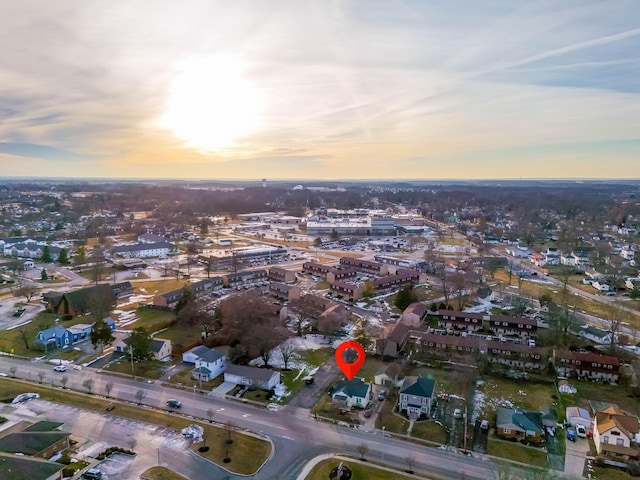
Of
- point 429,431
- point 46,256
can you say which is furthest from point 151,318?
point 46,256

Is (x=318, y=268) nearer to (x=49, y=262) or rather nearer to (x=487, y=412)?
(x=487, y=412)

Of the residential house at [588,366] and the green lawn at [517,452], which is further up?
the residential house at [588,366]

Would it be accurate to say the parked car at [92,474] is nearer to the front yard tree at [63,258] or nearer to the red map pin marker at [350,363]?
the red map pin marker at [350,363]

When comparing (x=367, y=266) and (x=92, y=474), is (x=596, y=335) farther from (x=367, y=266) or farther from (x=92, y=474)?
(x=92, y=474)

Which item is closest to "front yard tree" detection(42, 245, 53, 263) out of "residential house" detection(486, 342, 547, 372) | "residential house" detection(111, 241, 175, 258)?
"residential house" detection(111, 241, 175, 258)

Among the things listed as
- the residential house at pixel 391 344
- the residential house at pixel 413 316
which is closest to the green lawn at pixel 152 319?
the residential house at pixel 391 344
